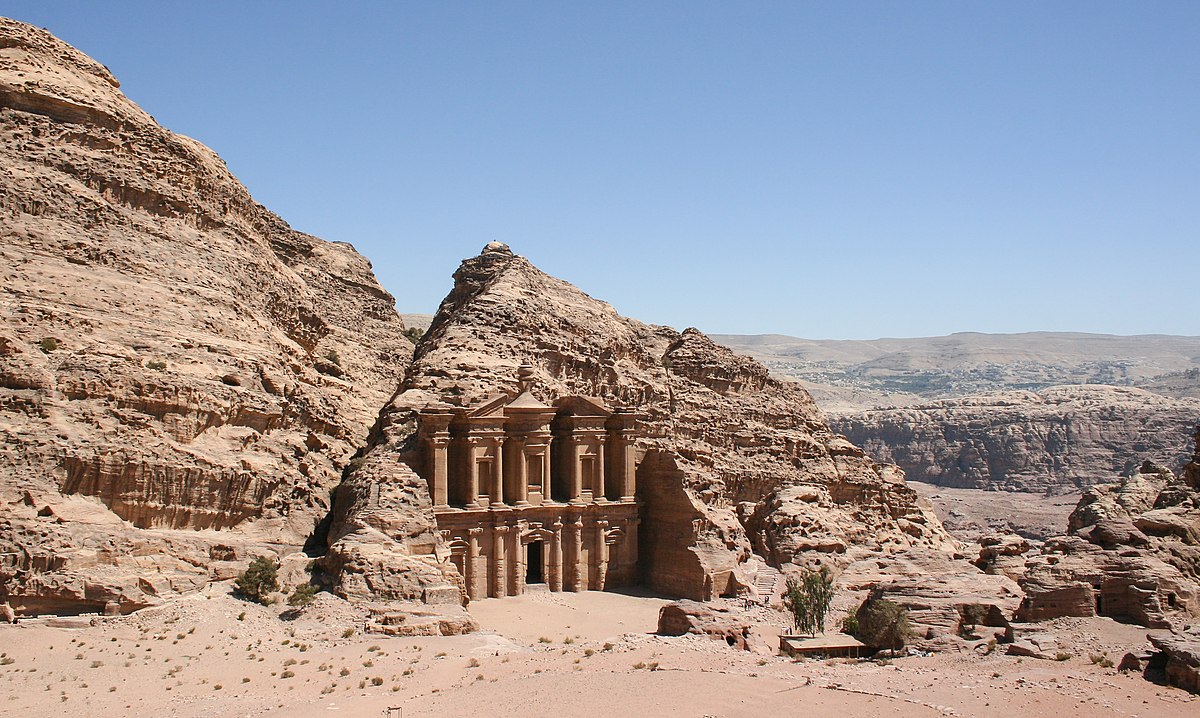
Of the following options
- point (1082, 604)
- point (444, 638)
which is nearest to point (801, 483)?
point (1082, 604)

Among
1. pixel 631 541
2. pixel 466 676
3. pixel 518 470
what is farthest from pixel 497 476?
pixel 466 676

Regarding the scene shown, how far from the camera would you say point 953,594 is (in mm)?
34938

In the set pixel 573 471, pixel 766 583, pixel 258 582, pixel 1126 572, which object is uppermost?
pixel 573 471

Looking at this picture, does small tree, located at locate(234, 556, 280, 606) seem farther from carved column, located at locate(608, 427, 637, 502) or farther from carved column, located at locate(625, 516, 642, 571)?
carved column, located at locate(608, 427, 637, 502)

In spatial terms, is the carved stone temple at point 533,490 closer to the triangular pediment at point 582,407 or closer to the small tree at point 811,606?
the triangular pediment at point 582,407

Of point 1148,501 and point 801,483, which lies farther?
point 801,483

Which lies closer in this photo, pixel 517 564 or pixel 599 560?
pixel 517 564

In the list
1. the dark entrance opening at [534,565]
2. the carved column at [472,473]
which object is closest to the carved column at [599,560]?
the dark entrance opening at [534,565]

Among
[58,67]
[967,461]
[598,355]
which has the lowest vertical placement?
[967,461]

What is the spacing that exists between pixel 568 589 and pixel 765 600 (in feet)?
27.0

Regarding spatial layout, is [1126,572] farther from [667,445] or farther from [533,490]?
[533,490]

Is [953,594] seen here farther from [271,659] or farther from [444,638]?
[271,659]

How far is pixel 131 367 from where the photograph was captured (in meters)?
34.9

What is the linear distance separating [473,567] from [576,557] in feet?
17.2
